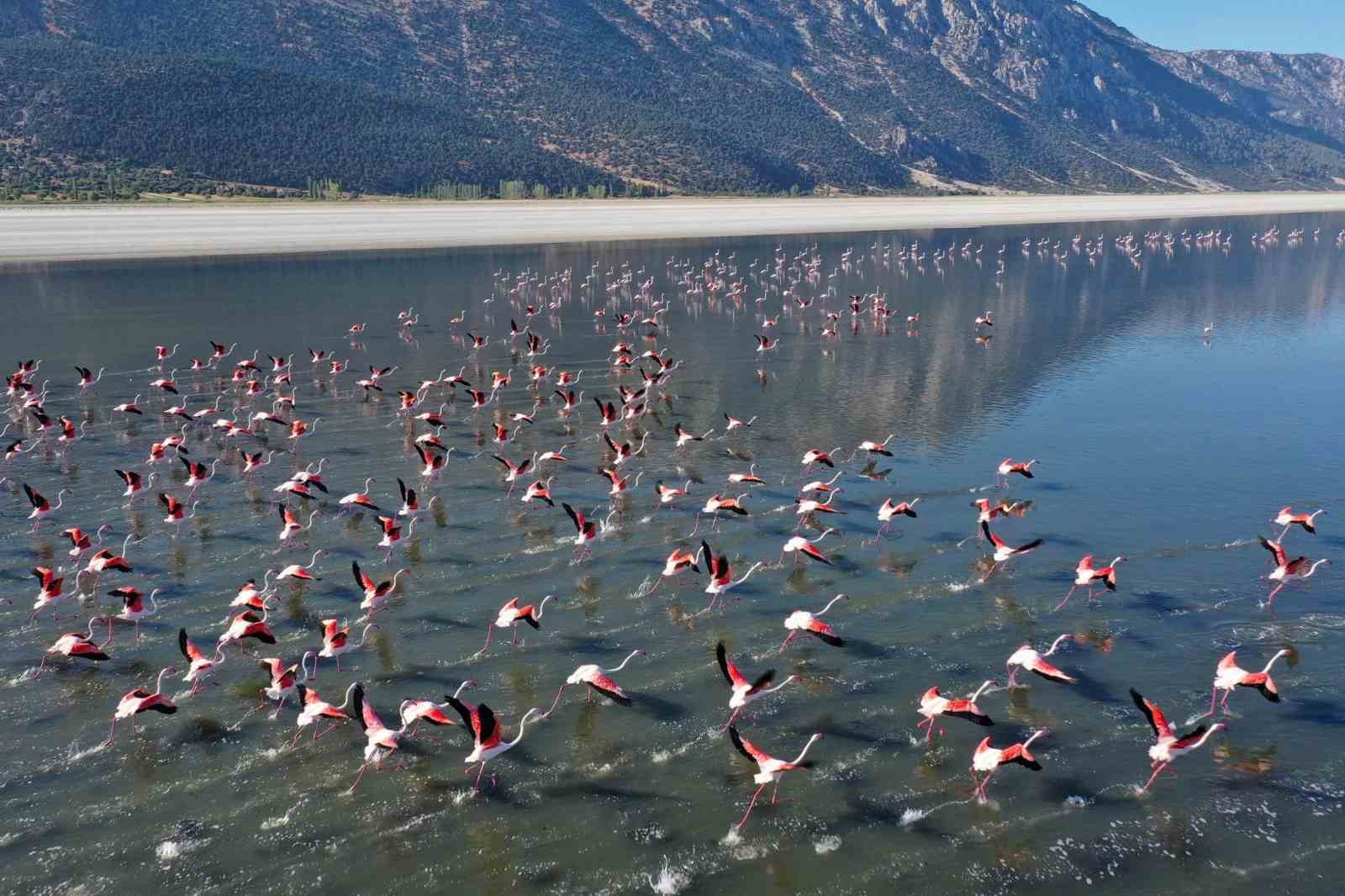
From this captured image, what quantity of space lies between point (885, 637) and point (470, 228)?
3008 inches

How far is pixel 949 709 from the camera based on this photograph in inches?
424

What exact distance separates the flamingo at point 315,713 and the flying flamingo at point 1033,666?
763cm

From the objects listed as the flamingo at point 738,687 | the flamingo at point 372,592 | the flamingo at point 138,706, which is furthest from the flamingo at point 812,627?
the flamingo at point 138,706

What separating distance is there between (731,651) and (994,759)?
4.03 metres

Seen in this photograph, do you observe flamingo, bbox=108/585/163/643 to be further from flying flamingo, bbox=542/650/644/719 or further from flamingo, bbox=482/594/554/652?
flying flamingo, bbox=542/650/644/719

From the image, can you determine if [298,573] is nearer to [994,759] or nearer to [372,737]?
[372,737]

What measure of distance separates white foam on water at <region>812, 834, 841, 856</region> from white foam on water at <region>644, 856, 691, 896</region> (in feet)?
4.19

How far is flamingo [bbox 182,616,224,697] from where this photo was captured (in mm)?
11852

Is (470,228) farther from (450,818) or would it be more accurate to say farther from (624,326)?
(450,818)

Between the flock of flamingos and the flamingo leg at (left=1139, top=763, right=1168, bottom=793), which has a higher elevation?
the flock of flamingos

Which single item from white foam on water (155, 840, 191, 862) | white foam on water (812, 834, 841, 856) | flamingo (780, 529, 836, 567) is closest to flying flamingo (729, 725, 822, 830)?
white foam on water (812, 834, 841, 856)

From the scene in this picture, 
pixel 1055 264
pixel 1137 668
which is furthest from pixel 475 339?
pixel 1055 264

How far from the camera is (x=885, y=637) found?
44.7 ft

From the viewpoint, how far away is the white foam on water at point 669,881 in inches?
355
